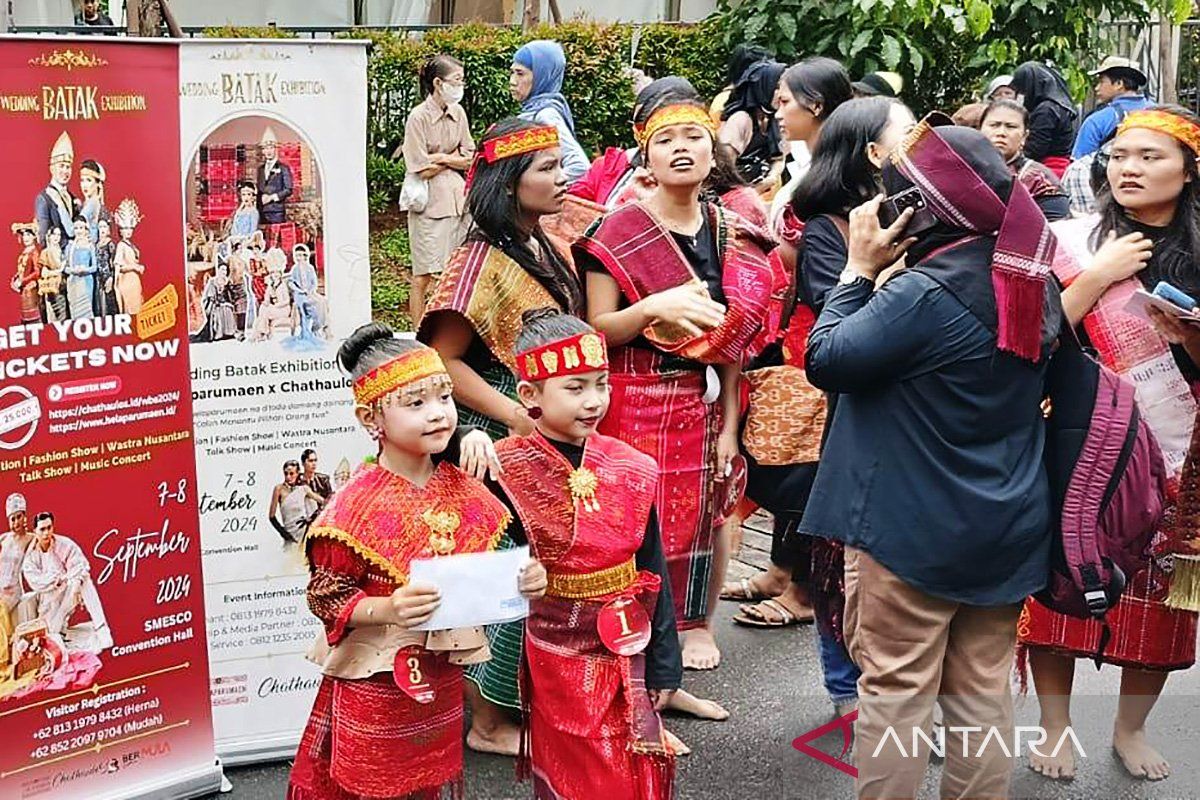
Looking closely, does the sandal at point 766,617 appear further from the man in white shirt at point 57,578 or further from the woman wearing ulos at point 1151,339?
the man in white shirt at point 57,578

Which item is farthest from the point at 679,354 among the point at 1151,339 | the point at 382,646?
the point at 382,646

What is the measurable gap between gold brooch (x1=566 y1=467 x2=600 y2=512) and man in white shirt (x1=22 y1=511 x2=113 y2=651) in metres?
1.27

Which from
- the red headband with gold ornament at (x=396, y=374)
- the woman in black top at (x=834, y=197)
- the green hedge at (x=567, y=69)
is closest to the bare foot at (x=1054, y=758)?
the woman in black top at (x=834, y=197)

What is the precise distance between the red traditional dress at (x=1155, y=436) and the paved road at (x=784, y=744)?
391mm

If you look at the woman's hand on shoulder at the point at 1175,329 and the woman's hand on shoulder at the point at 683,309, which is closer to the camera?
the woman's hand on shoulder at the point at 1175,329

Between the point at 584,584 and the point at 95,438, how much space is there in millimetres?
1302

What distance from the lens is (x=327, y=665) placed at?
123 inches

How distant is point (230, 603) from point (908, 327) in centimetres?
209

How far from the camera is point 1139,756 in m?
4.32

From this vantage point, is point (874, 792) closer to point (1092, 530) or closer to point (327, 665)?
point (1092, 530)

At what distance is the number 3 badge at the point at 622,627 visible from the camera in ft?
11.2

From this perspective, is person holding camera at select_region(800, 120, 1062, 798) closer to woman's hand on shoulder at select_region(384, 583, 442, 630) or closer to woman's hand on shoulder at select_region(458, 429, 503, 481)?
woman's hand on shoulder at select_region(458, 429, 503, 481)

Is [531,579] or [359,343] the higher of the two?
[359,343]

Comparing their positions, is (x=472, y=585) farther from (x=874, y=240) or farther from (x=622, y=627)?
(x=874, y=240)
